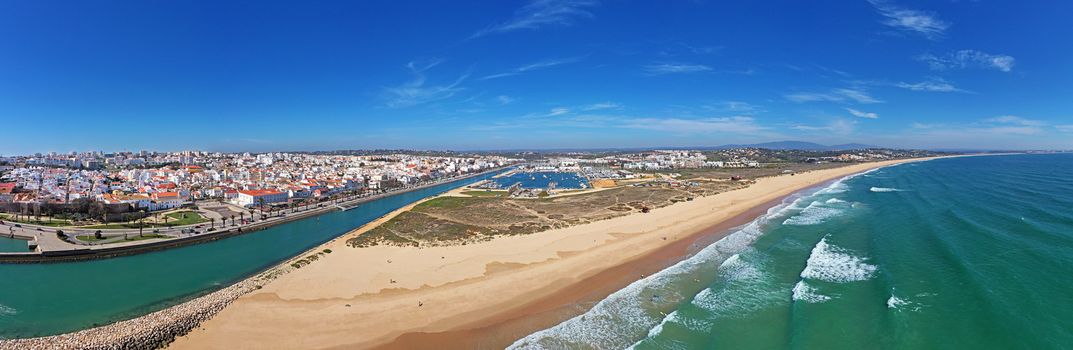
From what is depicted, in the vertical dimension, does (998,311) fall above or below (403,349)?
above

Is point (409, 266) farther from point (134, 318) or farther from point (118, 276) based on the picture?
point (118, 276)

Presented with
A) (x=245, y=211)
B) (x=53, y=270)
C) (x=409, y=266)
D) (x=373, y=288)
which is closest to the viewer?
(x=373, y=288)

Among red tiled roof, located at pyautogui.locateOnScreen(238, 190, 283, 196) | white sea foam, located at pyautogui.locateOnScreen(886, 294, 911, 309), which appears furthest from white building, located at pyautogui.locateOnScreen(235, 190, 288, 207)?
white sea foam, located at pyautogui.locateOnScreen(886, 294, 911, 309)

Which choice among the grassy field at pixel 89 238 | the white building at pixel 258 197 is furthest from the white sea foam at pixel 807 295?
the white building at pixel 258 197

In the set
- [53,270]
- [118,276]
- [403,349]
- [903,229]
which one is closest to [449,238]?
[403,349]

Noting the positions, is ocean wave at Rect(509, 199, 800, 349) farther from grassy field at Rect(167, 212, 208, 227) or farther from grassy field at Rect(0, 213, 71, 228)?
grassy field at Rect(0, 213, 71, 228)

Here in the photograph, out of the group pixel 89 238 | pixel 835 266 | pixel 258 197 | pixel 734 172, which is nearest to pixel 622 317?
pixel 835 266

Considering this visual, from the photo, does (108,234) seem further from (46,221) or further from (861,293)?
(861,293)
